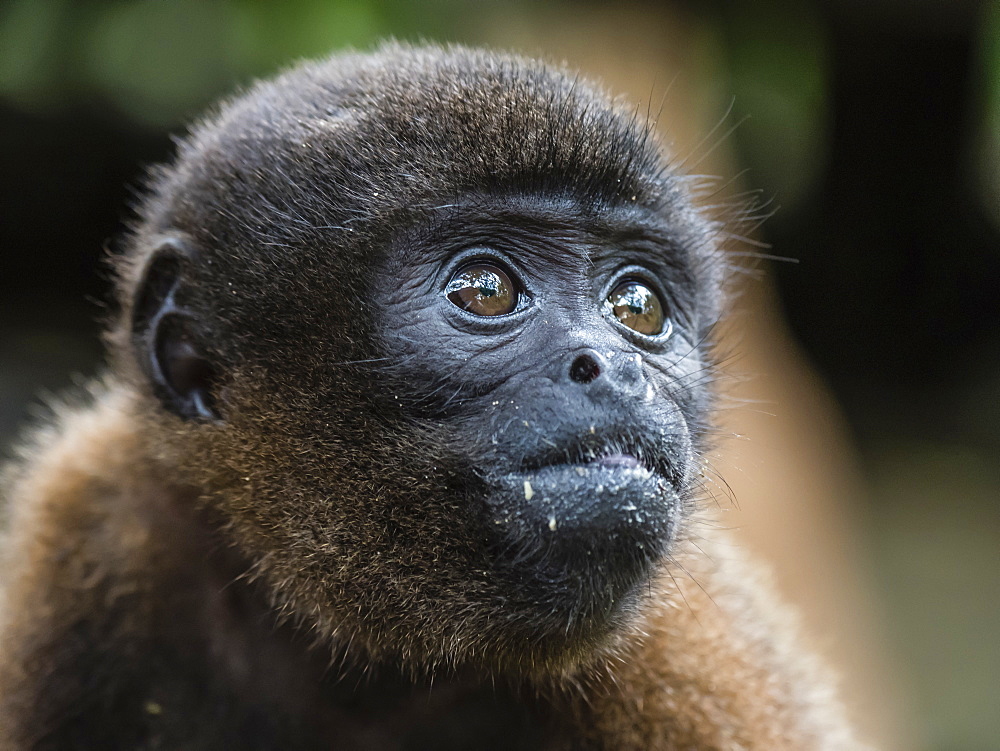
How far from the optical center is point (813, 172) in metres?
8.86

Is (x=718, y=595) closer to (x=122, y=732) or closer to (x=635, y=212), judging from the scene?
(x=635, y=212)

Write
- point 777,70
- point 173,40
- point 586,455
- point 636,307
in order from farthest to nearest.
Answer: point 777,70 → point 173,40 → point 636,307 → point 586,455

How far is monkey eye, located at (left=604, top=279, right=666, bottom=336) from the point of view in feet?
9.75

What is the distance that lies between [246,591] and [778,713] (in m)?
1.93

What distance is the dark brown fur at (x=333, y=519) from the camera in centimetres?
267

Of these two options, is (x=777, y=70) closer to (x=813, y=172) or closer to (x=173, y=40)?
(x=813, y=172)

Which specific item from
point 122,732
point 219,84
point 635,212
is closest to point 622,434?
point 635,212

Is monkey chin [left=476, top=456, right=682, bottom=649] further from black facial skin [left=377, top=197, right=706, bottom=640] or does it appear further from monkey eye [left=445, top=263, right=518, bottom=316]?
monkey eye [left=445, top=263, right=518, bottom=316]

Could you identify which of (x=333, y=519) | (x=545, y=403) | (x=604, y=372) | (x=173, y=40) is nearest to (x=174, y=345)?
(x=333, y=519)

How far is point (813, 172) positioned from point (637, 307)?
21.4 ft

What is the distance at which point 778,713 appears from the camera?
354 centimetres

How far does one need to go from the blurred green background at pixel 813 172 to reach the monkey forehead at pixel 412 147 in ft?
6.71

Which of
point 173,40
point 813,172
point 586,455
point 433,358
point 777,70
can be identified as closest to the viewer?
point 586,455

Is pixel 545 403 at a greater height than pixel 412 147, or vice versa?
pixel 412 147
